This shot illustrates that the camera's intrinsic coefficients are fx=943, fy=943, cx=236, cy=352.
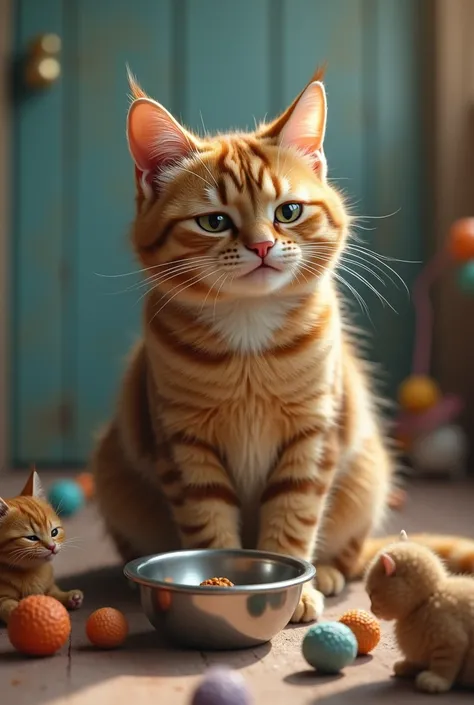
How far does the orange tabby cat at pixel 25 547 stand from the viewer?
162 centimetres

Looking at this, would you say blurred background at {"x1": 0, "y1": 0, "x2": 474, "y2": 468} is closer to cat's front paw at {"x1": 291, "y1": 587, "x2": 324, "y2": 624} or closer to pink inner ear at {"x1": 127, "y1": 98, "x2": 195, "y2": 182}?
pink inner ear at {"x1": 127, "y1": 98, "x2": 195, "y2": 182}

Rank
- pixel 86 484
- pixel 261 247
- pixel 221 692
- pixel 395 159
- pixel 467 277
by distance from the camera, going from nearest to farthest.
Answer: pixel 221 692
pixel 261 247
pixel 86 484
pixel 467 277
pixel 395 159

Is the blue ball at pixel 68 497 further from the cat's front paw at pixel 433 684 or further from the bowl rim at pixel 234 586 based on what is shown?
the cat's front paw at pixel 433 684

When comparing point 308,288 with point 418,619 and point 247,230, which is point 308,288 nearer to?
point 247,230

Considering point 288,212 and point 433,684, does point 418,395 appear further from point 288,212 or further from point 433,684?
point 433,684

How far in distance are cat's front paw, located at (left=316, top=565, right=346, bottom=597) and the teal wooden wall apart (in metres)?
1.93

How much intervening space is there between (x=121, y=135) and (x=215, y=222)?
214cm

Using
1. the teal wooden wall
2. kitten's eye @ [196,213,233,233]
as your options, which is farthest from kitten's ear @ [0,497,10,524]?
the teal wooden wall

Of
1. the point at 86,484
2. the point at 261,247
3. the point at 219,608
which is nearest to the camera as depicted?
the point at 219,608

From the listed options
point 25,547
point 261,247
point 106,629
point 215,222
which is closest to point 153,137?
point 215,222

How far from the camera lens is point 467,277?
336 centimetres

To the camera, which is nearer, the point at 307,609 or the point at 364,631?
the point at 364,631

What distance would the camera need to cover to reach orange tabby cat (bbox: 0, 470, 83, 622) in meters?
1.62

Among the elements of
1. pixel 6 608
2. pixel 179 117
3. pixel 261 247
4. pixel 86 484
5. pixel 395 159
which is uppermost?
pixel 179 117
